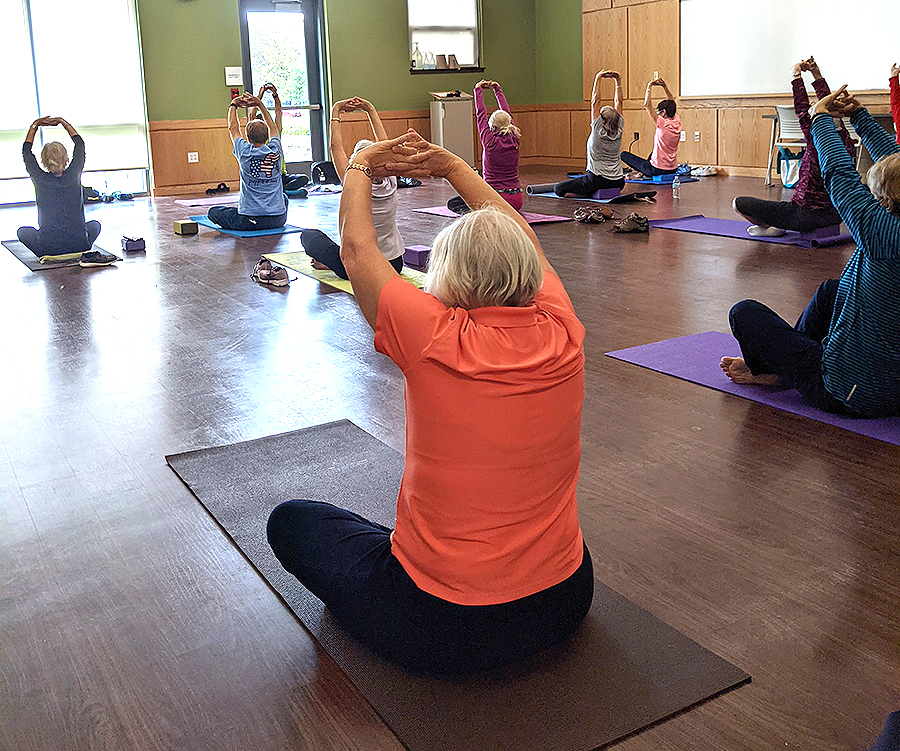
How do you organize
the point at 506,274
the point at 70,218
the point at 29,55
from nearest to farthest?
the point at 506,274 → the point at 70,218 → the point at 29,55

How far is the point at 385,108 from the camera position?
12359 mm

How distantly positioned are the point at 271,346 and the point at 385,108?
905 cm

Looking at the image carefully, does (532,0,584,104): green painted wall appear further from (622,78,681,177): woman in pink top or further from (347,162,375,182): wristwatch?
(347,162,375,182): wristwatch

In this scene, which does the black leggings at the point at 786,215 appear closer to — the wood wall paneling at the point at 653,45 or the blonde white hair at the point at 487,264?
the blonde white hair at the point at 487,264

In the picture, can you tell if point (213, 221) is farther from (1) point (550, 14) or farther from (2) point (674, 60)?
(1) point (550, 14)

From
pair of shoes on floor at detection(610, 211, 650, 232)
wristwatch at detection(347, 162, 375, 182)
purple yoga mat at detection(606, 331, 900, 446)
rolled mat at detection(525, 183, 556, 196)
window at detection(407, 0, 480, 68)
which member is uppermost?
window at detection(407, 0, 480, 68)

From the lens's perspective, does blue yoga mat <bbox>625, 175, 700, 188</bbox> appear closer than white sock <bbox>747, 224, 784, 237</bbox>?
No

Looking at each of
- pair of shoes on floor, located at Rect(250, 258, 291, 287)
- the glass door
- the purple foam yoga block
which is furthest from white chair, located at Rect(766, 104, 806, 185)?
the glass door

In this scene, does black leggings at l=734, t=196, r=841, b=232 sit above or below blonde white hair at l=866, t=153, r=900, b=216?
below

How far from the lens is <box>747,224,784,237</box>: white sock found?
20.4 feet

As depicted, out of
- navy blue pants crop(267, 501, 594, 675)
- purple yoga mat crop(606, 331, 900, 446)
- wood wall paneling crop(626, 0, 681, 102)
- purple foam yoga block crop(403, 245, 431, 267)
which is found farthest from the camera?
wood wall paneling crop(626, 0, 681, 102)

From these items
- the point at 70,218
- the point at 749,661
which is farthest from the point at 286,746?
the point at 70,218

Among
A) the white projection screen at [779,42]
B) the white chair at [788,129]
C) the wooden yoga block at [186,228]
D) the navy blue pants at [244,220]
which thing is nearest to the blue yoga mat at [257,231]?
the navy blue pants at [244,220]

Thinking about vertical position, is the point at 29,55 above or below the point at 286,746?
above
